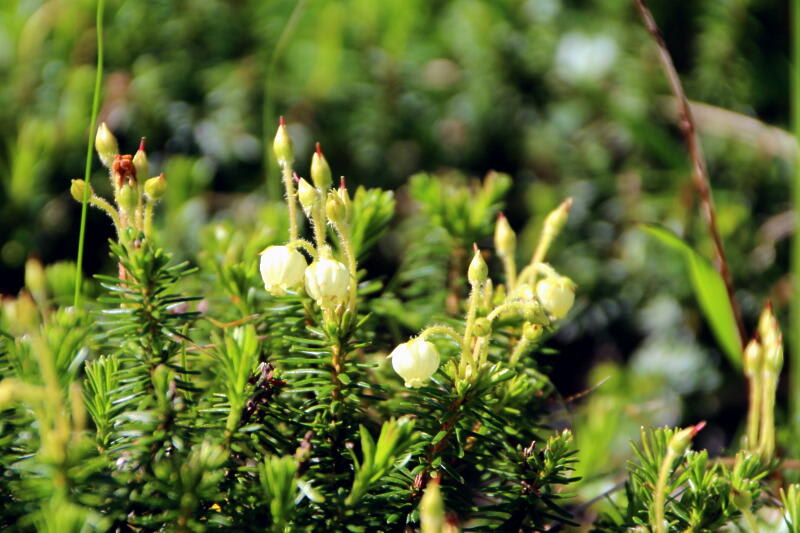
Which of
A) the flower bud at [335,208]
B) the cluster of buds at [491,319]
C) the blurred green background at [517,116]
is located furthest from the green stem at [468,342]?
the blurred green background at [517,116]

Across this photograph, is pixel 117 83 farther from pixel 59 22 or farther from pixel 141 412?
pixel 141 412

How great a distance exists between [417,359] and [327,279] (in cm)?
8

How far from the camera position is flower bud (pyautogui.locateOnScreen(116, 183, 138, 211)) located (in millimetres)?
589

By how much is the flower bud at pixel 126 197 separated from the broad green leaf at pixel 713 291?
1.60ft

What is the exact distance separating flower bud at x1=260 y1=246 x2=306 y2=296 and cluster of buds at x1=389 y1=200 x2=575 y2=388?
9 centimetres

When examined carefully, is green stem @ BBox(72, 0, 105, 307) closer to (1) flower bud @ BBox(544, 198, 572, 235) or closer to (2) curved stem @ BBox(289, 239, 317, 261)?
(2) curved stem @ BBox(289, 239, 317, 261)

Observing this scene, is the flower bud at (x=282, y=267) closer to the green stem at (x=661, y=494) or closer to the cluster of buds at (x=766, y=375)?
the green stem at (x=661, y=494)

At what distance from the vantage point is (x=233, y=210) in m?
1.32

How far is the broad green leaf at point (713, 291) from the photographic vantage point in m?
0.79

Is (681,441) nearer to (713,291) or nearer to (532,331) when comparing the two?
(532,331)

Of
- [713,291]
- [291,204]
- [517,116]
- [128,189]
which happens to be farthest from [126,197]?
[517,116]

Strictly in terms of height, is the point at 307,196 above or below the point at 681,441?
above

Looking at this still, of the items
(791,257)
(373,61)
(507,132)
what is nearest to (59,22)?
(373,61)

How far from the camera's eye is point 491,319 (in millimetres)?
584
